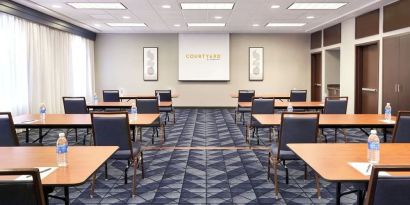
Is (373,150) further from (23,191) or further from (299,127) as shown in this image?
(23,191)

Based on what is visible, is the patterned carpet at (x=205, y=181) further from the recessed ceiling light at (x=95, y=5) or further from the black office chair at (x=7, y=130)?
the recessed ceiling light at (x=95, y=5)

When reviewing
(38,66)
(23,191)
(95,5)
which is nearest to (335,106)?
(23,191)

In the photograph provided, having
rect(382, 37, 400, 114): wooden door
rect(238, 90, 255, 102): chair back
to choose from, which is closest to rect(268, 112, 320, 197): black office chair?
rect(382, 37, 400, 114): wooden door

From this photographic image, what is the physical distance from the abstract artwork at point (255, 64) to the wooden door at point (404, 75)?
7095mm

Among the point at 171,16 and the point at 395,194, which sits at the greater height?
the point at 171,16

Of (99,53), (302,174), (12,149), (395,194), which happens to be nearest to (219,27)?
Answer: (99,53)

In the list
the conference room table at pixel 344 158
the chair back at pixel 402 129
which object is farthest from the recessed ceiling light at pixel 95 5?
the conference room table at pixel 344 158

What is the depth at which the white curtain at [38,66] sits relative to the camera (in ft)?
27.1

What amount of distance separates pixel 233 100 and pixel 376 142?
12241 millimetres

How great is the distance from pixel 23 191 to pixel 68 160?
861mm

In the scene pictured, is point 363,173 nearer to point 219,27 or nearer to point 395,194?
point 395,194

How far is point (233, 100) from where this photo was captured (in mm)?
14766

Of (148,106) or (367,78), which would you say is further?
(367,78)

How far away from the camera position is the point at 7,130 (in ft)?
12.9
